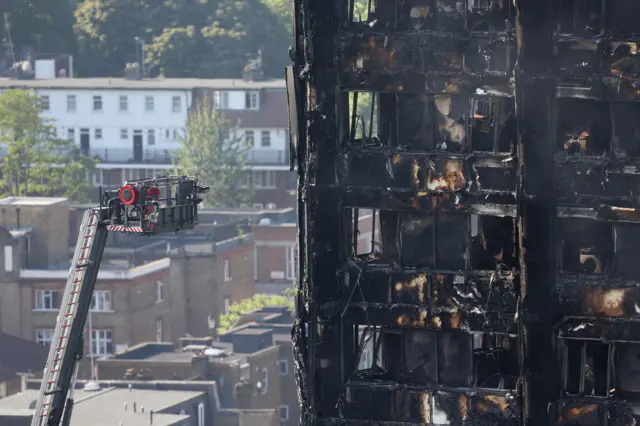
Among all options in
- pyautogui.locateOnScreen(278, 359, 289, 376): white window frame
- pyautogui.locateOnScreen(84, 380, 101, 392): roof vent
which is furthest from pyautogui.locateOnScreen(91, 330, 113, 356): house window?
pyautogui.locateOnScreen(84, 380, 101, 392): roof vent

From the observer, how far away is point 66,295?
28688 mm

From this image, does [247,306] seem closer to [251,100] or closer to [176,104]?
[251,100]

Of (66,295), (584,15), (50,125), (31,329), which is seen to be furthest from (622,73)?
(50,125)

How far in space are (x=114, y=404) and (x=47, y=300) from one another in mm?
21234

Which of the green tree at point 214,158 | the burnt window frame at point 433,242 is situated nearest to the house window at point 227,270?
the green tree at point 214,158

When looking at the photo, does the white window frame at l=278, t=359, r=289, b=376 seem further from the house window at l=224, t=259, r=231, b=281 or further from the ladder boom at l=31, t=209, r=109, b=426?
the ladder boom at l=31, t=209, r=109, b=426

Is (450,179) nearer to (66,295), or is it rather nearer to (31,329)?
(66,295)

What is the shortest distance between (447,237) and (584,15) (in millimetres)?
2371

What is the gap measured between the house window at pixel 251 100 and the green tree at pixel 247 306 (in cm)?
3634

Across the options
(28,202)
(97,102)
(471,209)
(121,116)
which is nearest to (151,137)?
(121,116)

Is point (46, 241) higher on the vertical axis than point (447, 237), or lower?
lower

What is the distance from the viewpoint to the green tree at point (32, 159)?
402 feet

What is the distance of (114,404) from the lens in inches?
2638

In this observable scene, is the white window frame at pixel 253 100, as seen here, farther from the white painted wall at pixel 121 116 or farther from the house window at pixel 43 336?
the house window at pixel 43 336
